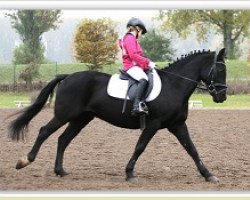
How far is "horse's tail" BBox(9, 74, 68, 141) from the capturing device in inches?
A: 366

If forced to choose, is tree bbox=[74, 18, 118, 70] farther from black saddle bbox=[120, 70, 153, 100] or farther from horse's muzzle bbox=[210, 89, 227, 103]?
horse's muzzle bbox=[210, 89, 227, 103]

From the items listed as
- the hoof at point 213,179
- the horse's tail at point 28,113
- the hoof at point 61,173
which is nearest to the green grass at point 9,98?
the horse's tail at point 28,113

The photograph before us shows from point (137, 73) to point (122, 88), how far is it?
338mm

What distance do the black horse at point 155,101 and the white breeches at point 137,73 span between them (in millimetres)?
366

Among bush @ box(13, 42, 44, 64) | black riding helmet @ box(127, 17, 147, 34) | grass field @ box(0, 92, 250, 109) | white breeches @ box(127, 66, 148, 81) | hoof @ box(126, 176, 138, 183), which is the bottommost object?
grass field @ box(0, 92, 250, 109)

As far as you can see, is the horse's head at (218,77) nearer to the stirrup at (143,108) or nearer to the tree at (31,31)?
the stirrup at (143,108)

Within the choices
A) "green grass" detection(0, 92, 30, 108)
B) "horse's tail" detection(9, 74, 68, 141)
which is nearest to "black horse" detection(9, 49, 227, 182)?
"horse's tail" detection(9, 74, 68, 141)

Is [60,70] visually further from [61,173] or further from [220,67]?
[220,67]

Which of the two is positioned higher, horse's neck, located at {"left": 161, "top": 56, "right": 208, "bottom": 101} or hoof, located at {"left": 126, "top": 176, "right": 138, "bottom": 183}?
horse's neck, located at {"left": 161, "top": 56, "right": 208, "bottom": 101}

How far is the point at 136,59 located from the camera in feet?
27.3

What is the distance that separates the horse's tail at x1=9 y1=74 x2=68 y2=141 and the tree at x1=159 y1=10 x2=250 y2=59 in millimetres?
18706

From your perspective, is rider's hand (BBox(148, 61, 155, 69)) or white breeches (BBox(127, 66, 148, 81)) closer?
white breeches (BBox(127, 66, 148, 81))

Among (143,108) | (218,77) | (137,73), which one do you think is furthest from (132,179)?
(218,77)

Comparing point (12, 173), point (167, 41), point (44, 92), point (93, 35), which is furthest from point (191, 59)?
point (167, 41)
